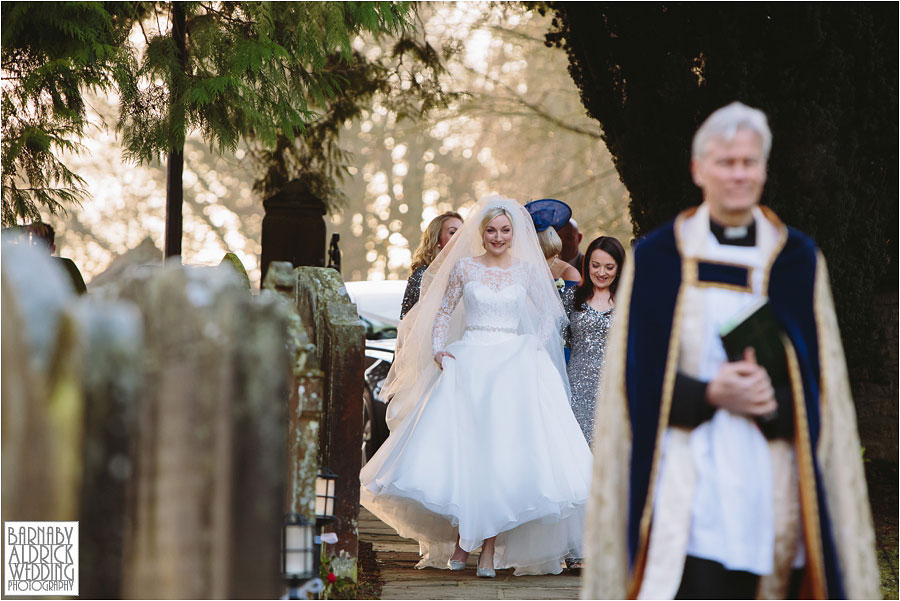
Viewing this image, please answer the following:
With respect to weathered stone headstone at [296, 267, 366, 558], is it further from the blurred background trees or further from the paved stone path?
the blurred background trees

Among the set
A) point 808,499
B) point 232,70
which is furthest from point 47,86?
point 808,499

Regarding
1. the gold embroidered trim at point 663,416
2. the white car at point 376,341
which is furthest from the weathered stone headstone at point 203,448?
the white car at point 376,341

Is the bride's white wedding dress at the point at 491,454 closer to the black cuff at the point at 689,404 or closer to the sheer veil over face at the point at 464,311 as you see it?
the sheer veil over face at the point at 464,311

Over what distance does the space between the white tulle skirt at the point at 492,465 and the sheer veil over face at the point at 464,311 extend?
9.9 inches

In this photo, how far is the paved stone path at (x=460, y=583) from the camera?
618 centimetres

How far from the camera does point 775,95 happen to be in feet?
31.8

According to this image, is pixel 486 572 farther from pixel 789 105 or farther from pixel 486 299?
pixel 789 105

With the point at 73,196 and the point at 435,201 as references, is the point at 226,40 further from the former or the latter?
the point at 435,201

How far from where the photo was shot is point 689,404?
3.12m

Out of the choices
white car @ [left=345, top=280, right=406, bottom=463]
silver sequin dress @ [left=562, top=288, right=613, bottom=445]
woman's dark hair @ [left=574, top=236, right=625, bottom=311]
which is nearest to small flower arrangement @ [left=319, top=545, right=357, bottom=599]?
silver sequin dress @ [left=562, top=288, right=613, bottom=445]

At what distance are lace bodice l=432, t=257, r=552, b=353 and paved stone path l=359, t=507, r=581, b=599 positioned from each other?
143 centimetres

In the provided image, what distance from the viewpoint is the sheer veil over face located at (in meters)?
7.44

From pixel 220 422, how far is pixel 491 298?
196 inches

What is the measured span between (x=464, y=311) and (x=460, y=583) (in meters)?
1.90
